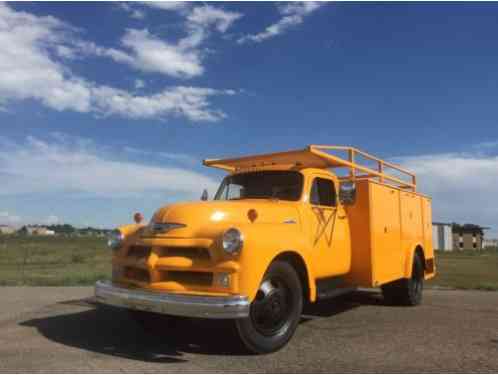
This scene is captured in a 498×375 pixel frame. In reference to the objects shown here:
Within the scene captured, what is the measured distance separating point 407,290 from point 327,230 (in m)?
3.10

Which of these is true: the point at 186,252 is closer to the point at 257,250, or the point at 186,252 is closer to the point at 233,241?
the point at 233,241

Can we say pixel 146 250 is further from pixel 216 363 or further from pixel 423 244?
pixel 423 244

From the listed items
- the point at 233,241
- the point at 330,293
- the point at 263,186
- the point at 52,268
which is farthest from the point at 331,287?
the point at 52,268

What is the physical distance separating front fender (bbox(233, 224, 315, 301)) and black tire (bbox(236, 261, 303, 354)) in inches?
8.5

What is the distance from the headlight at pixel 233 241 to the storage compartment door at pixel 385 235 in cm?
322

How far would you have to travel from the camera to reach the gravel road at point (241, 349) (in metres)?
4.93

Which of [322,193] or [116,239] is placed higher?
[322,193]

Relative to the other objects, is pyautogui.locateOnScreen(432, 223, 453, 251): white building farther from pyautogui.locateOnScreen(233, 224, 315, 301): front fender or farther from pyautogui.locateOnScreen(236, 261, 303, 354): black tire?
pyautogui.locateOnScreen(233, 224, 315, 301): front fender

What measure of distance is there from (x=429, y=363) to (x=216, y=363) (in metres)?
2.20

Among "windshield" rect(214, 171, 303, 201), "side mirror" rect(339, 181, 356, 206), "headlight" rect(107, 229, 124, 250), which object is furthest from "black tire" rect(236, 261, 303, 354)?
"headlight" rect(107, 229, 124, 250)

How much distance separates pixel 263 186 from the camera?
23.5ft

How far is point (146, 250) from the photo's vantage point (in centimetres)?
589

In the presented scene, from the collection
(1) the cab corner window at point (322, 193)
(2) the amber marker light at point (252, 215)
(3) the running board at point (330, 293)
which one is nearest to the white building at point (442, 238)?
(1) the cab corner window at point (322, 193)

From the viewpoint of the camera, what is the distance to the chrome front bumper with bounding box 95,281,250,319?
4.71 meters
